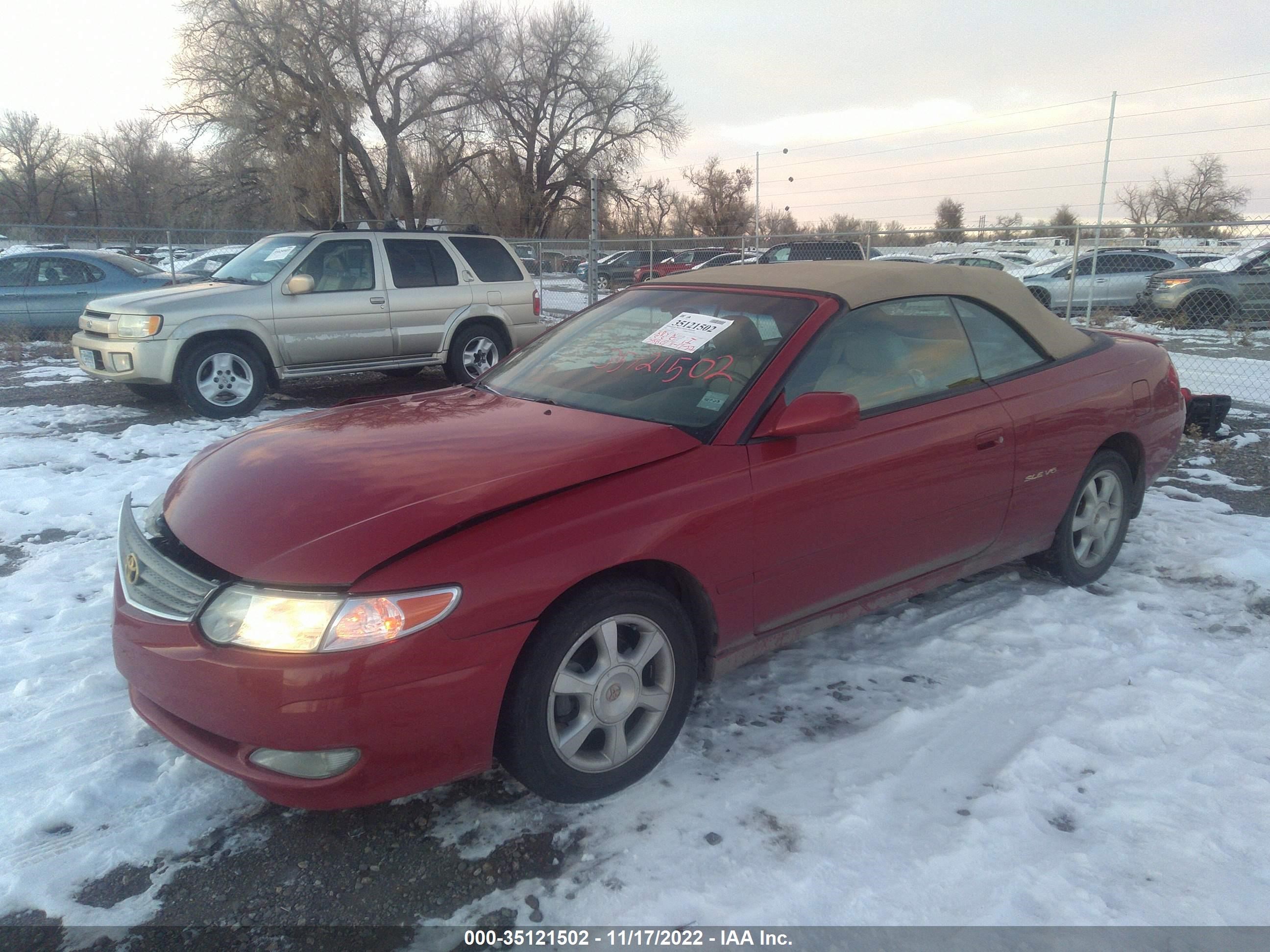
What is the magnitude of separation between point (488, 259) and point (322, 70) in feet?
76.2

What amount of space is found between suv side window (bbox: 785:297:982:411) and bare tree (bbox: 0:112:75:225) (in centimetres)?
6314

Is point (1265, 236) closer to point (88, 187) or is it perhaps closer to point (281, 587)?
point (281, 587)

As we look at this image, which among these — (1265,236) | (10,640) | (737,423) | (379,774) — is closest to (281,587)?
(379,774)

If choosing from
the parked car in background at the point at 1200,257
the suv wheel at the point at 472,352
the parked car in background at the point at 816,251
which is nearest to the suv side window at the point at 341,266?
the suv wheel at the point at 472,352

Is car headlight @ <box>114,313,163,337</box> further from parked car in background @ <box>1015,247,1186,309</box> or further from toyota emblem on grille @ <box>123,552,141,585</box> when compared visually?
parked car in background @ <box>1015,247,1186,309</box>

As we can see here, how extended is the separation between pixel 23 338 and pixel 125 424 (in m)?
6.62

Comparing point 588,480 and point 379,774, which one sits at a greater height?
point 588,480

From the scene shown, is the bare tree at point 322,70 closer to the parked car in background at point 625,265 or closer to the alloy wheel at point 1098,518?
the parked car in background at point 625,265

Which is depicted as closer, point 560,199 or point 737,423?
point 737,423

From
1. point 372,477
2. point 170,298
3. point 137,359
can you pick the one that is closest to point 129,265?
point 170,298

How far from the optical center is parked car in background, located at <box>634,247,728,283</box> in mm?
19344

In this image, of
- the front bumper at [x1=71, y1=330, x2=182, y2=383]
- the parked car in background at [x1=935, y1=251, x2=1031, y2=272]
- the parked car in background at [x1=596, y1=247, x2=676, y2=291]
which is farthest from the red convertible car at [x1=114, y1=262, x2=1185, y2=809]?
the parked car in background at [x1=596, y1=247, x2=676, y2=291]

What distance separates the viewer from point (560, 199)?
3950cm

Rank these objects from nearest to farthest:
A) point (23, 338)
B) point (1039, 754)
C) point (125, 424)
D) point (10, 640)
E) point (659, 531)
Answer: point (659, 531) < point (1039, 754) < point (10, 640) < point (125, 424) < point (23, 338)
